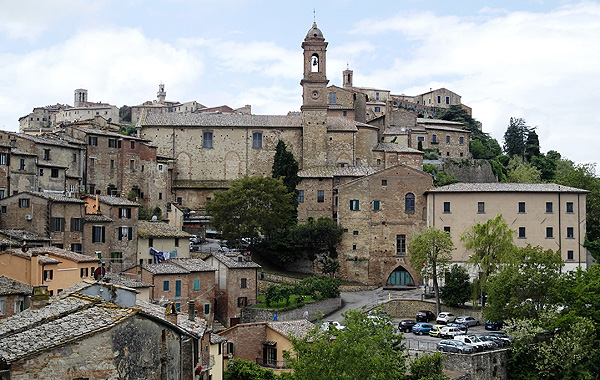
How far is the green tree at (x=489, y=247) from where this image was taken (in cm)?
5388

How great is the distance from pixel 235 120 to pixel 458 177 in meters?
27.1

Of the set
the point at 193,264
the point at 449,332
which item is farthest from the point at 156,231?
the point at 449,332

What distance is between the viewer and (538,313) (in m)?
47.6

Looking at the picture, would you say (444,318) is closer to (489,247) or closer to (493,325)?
(493,325)

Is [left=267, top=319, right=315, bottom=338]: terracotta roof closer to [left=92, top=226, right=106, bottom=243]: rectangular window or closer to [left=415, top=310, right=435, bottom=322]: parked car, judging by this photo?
[left=415, top=310, right=435, bottom=322]: parked car

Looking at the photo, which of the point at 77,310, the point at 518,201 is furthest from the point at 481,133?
the point at 77,310

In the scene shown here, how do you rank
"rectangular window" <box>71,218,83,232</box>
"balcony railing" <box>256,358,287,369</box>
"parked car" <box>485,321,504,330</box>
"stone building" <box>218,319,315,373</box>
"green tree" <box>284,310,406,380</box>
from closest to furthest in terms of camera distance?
"green tree" <box>284,310,406,380</box> → "balcony railing" <box>256,358,287,369</box> → "stone building" <box>218,319,315,373</box> → "rectangular window" <box>71,218,83,232</box> → "parked car" <box>485,321,504,330</box>

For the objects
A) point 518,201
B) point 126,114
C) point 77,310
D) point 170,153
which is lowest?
point 77,310

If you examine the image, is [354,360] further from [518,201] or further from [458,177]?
[458,177]

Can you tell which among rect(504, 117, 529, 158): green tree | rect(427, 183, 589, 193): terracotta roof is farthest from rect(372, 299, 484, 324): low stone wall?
rect(504, 117, 529, 158): green tree

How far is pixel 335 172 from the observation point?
241 ft

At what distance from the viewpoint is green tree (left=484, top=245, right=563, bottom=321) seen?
4834cm

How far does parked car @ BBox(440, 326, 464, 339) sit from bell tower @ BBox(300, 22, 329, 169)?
1437 inches

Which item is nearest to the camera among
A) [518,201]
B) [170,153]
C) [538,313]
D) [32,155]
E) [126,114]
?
[538,313]
